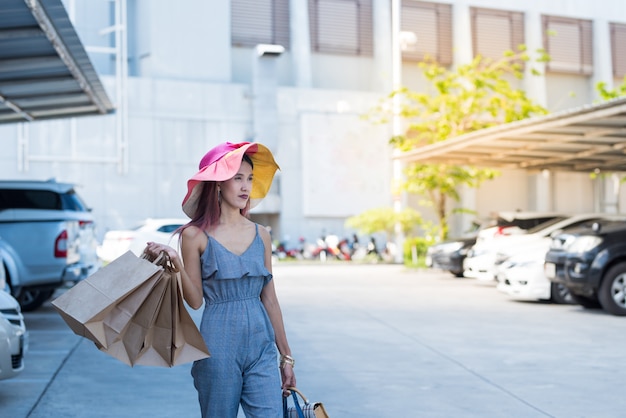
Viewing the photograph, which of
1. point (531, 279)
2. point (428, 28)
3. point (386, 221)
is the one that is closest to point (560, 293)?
point (531, 279)

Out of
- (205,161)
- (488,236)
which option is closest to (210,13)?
(488,236)

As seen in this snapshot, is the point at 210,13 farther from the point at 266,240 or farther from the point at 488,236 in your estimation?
the point at 266,240

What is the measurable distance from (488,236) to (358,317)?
7.06m

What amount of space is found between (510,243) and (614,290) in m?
4.44

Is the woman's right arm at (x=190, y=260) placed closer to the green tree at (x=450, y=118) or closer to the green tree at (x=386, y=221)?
the green tree at (x=450, y=118)

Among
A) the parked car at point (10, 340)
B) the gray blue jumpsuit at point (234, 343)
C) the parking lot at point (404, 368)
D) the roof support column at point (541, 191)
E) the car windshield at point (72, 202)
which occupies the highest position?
the roof support column at point (541, 191)

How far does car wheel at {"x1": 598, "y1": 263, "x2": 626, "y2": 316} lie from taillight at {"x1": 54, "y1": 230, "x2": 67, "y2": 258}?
788 cm

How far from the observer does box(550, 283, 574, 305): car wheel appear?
16.2 m

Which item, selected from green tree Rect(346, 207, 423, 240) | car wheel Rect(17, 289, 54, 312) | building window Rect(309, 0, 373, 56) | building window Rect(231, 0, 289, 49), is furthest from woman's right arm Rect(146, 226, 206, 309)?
building window Rect(309, 0, 373, 56)

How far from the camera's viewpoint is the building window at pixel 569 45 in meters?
44.7

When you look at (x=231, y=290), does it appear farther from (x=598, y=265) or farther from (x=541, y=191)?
(x=541, y=191)

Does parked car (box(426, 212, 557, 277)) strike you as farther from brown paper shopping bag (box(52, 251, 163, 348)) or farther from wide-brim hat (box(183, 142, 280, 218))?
brown paper shopping bag (box(52, 251, 163, 348))

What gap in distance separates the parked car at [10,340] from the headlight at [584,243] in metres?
9.48

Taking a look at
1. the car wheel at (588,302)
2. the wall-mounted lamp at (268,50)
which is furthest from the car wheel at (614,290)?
the wall-mounted lamp at (268,50)
